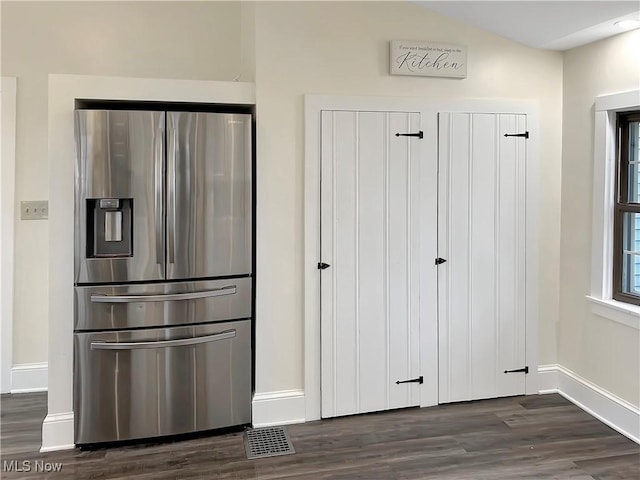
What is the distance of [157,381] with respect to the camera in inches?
115

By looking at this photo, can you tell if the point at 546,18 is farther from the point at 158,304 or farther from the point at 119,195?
the point at 158,304

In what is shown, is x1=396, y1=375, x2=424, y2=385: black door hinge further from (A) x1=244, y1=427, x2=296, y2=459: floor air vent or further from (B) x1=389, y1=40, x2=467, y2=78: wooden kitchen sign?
(B) x1=389, y1=40, x2=467, y2=78: wooden kitchen sign

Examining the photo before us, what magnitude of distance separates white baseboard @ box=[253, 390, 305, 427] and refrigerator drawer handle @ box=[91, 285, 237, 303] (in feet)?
2.21

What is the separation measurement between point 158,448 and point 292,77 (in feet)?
7.40

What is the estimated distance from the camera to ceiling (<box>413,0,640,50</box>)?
9.32 feet

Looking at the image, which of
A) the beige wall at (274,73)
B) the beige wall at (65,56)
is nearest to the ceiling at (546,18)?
the beige wall at (274,73)

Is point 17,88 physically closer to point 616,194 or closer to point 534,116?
point 534,116

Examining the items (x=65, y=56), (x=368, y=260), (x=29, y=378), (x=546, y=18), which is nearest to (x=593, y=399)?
(x=368, y=260)

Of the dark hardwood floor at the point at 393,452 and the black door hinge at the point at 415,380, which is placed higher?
the black door hinge at the point at 415,380

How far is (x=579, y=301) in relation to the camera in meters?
3.50

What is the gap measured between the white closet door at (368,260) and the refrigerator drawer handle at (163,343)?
→ 2.04 ft

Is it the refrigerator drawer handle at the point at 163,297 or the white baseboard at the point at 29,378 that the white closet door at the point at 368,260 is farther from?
the white baseboard at the point at 29,378

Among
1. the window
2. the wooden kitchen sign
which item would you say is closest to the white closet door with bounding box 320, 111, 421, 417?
the wooden kitchen sign

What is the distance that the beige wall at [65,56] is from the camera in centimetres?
360
